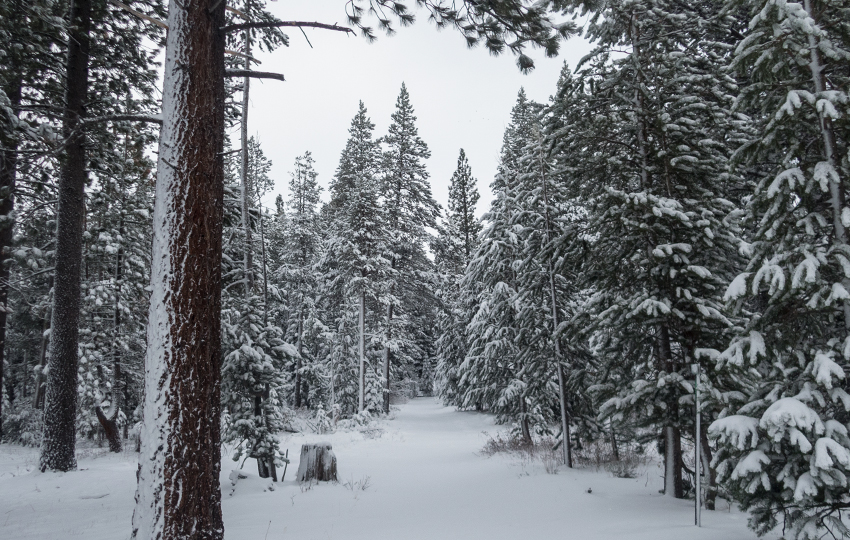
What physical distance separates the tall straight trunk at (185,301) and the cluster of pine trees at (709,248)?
16.3 ft

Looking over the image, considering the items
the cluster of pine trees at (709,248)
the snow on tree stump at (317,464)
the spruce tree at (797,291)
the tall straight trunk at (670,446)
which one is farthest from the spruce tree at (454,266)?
the spruce tree at (797,291)

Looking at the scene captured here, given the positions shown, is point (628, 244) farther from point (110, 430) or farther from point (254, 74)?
point (110, 430)

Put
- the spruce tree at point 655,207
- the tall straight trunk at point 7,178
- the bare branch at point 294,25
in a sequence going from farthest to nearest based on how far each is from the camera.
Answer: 1. the spruce tree at point 655,207
2. the tall straight trunk at point 7,178
3. the bare branch at point 294,25

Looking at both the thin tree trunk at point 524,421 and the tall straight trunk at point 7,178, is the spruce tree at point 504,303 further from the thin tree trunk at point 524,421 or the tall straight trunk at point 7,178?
the tall straight trunk at point 7,178

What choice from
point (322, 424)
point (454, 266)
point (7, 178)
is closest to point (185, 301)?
point (7, 178)

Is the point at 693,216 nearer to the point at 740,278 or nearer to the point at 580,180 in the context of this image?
the point at 580,180

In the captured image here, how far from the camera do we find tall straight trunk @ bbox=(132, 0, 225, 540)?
12.9 ft

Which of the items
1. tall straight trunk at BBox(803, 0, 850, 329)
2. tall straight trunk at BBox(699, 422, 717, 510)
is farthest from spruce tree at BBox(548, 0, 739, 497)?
tall straight trunk at BBox(803, 0, 850, 329)

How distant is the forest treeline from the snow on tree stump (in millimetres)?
586

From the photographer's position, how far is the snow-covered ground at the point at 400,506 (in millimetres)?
6059

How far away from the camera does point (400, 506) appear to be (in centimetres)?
822

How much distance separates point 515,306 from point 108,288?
1311 cm

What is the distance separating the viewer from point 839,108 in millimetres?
4629

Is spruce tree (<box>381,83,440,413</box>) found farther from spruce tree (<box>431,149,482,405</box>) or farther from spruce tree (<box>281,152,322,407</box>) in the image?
spruce tree (<box>281,152,322,407</box>)
